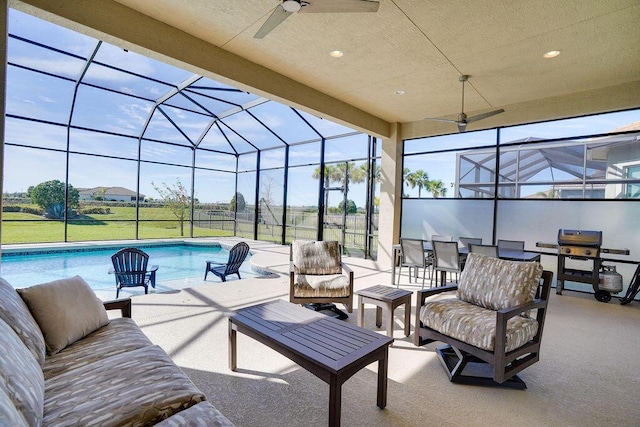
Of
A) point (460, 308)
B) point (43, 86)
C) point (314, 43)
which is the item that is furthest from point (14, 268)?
point (460, 308)

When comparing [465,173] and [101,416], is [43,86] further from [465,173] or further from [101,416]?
[465,173]

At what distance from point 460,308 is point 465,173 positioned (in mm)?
4554

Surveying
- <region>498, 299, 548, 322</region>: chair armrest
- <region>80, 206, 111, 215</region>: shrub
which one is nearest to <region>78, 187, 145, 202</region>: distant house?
<region>80, 206, 111, 215</region>: shrub

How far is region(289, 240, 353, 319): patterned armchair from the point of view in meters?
3.53

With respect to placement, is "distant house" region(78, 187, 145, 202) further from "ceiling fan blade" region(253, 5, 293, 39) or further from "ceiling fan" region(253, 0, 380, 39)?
"ceiling fan" region(253, 0, 380, 39)

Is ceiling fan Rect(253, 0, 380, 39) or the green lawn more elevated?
ceiling fan Rect(253, 0, 380, 39)

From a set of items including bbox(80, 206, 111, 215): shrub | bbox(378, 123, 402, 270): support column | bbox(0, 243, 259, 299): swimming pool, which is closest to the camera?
bbox(0, 243, 259, 299): swimming pool

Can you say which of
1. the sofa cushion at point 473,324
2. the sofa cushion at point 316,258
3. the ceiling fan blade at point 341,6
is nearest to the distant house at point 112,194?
the sofa cushion at point 316,258

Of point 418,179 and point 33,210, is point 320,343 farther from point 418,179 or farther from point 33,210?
point 33,210

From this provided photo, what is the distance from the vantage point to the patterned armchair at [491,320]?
2.20 meters

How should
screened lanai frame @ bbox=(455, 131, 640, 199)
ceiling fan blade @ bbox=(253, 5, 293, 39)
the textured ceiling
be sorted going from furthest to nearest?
screened lanai frame @ bbox=(455, 131, 640, 199), the textured ceiling, ceiling fan blade @ bbox=(253, 5, 293, 39)

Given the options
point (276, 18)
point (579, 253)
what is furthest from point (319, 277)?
point (579, 253)

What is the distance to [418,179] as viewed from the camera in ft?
23.1

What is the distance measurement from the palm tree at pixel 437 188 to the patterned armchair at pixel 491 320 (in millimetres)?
4068
